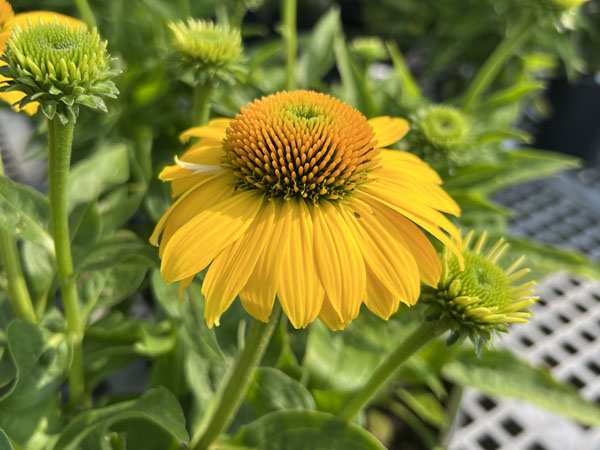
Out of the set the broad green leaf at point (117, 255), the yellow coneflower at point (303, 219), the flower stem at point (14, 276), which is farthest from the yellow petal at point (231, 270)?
the flower stem at point (14, 276)

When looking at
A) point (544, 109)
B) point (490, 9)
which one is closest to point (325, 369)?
point (490, 9)

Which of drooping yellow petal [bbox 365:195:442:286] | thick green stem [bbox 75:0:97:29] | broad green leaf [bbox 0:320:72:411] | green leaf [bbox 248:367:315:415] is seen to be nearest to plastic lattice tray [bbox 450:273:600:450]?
green leaf [bbox 248:367:315:415]

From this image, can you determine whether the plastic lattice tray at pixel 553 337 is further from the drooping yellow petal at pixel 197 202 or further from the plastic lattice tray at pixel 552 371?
the drooping yellow petal at pixel 197 202

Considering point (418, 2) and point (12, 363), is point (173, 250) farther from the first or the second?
point (418, 2)

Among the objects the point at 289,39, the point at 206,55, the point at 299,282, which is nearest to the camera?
the point at 299,282

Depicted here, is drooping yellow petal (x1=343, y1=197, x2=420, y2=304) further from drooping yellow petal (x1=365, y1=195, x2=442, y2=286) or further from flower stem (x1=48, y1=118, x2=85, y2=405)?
flower stem (x1=48, y1=118, x2=85, y2=405)

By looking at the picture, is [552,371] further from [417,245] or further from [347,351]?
[417,245]

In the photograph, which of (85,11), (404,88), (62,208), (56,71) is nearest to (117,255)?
(62,208)

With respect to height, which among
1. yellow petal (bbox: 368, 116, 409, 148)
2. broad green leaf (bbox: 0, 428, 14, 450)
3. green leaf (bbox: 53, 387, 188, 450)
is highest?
yellow petal (bbox: 368, 116, 409, 148)
